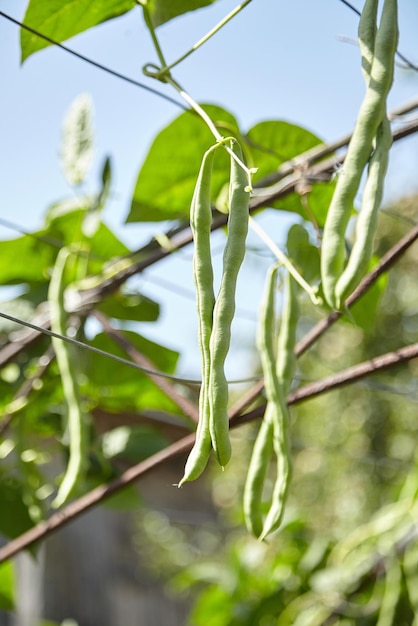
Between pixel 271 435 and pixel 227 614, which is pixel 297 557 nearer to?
pixel 227 614

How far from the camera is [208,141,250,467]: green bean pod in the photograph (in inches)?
15.1

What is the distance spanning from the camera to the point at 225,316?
0.39m

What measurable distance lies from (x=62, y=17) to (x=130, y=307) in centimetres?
40

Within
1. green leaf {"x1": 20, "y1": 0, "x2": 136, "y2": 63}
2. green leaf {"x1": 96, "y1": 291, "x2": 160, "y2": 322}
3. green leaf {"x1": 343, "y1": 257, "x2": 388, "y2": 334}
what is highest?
green leaf {"x1": 20, "y1": 0, "x2": 136, "y2": 63}

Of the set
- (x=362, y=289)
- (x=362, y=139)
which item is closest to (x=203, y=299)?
(x=362, y=139)

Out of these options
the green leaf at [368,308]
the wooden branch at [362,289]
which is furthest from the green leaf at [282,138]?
the wooden branch at [362,289]

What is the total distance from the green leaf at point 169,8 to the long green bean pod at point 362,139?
234 mm

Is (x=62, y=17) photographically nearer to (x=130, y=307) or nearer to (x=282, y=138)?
(x=282, y=138)

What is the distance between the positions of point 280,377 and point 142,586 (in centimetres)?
342

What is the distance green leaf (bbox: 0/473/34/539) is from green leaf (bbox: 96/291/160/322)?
22cm

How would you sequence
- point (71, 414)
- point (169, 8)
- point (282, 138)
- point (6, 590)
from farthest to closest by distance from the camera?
1. point (6, 590)
2. point (282, 138)
3. point (71, 414)
4. point (169, 8)

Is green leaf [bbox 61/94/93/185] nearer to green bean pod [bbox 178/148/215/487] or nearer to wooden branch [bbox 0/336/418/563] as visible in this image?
wooden branch [bbox 0/336/418/563]

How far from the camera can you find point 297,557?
1351 millimetres

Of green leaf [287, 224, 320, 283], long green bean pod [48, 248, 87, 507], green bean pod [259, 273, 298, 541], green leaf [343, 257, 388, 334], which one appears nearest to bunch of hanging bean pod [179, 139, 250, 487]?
green bean pod [259, 273, 298, 541]
